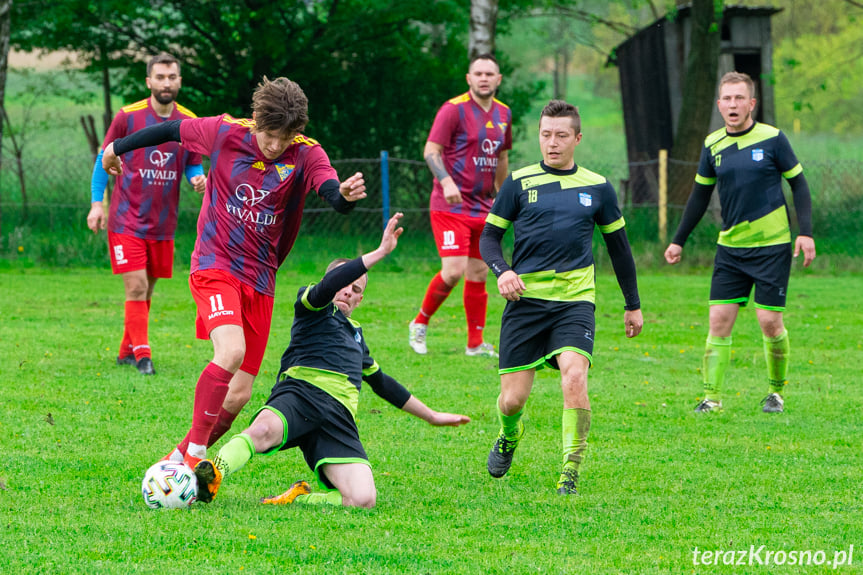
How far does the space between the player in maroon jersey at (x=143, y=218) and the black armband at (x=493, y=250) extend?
12.5 feet

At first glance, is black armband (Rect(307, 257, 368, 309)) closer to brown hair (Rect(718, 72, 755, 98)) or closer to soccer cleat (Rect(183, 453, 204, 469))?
soccer cleat (Rect(183, 453, 204, 469))

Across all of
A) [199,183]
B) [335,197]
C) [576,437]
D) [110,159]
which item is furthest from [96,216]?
[576,437]

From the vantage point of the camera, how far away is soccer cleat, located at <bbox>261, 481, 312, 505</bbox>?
515 centimetres

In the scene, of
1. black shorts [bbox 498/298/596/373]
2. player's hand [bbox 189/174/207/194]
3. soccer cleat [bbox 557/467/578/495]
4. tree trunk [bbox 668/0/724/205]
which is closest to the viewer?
soccer cleat [bbox 557/467/578/495]

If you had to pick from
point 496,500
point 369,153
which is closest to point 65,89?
point 369,153

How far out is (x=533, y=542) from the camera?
453cm

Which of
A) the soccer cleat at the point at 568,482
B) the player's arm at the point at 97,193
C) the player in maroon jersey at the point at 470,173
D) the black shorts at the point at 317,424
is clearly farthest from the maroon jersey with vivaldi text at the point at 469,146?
the black shorts at the point at 317,424

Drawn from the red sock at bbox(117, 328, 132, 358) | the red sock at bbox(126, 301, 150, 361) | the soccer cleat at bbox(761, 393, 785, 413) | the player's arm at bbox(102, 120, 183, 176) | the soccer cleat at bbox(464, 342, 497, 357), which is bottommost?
the soccer cleat at bbox(761, 393, 785, 413)

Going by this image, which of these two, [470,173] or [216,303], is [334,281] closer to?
[216,303]

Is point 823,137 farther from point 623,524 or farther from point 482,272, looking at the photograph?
point 623,524

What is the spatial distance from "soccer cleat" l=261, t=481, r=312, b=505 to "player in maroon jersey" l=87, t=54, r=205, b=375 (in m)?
3.76

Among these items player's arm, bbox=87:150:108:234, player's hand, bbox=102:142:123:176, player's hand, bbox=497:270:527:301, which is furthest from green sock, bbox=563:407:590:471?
player's arm, bbox=87:150:108:234

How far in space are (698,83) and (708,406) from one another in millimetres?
13790

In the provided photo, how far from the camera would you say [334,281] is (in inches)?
201
